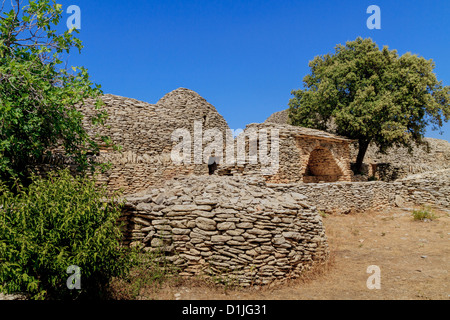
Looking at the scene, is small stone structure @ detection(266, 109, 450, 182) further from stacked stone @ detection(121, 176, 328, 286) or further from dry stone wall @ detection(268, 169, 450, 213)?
stacked stone @ detection(121, 176, 328, 286)

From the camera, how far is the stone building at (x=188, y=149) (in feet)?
43.5

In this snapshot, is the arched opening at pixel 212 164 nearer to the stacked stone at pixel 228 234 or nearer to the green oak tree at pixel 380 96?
the green oak tree at pixel 380 96

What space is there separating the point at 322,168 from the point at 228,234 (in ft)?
47.2

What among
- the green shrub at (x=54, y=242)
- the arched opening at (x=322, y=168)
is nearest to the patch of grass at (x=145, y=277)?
the green shrub at (x=54, y=242)

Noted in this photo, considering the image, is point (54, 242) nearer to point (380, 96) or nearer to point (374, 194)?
point (374, 194)

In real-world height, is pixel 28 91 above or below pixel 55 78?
below

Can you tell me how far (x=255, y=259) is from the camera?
580 centimetres

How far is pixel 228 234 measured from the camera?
232 inches

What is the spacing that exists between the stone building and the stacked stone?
695 centimetres

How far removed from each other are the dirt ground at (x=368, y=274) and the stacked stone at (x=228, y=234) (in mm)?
355

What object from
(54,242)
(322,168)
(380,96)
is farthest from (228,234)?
(380,96)
